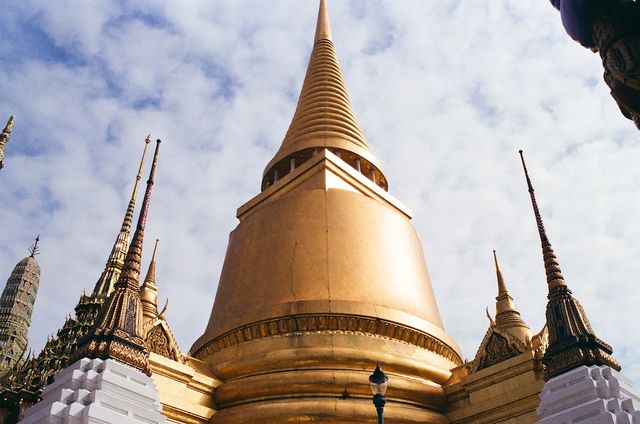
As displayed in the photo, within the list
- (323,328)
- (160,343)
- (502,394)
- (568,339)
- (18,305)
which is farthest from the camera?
(18,305)

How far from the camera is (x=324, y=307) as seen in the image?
10.7 metres

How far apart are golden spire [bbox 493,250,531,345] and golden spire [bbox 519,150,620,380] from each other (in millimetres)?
6744

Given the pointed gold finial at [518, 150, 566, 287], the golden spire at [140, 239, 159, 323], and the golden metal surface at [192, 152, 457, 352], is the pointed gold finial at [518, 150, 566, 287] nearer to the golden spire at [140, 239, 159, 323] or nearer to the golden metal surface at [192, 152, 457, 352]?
the golden metal surface at [192, 152, 457, 352]

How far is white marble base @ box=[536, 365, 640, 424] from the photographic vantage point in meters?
6.89

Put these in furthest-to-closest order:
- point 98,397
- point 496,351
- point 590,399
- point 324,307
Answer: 1. point 324,307
2. point 496,351
3. point 590,399
4. point 98,397

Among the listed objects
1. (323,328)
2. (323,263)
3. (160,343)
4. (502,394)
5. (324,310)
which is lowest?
(502,394)

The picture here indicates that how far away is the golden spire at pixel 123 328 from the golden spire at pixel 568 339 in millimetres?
5030

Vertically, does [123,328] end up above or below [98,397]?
above

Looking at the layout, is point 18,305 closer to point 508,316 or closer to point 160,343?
point 160,343

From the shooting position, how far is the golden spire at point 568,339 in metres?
7.46

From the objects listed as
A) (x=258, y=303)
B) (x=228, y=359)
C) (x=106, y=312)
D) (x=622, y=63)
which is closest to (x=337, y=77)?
(x=258, y=303)

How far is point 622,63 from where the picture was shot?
3055mm

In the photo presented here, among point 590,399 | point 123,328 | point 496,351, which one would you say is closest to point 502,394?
point 496,351

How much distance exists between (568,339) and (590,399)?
0.81m
